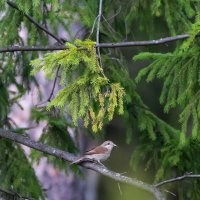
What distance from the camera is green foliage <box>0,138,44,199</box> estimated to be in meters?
6.41

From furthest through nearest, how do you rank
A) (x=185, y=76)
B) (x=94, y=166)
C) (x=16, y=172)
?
(x=16, y=172) → (x=94, y=166) → (x=185, y=76)

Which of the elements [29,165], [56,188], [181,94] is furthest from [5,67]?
[56,188]

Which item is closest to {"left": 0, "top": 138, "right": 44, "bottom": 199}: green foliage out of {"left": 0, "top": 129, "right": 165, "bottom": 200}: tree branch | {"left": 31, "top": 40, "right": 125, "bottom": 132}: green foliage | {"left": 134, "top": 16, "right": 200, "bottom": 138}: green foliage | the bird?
{"left": 0, "top": 129, "right": 165, "bottom": 200}: tree branch

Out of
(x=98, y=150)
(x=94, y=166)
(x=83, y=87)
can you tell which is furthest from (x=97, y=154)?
(x=83, y=87)

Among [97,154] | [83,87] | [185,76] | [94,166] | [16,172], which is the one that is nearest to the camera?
[83,87]

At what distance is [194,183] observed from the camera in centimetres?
605

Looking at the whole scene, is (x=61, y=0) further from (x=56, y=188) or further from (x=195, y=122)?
(x=56, y=188)

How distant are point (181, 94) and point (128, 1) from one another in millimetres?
1941

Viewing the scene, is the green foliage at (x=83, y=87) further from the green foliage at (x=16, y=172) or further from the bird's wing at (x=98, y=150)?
the green foliage at (x=16, y=172)

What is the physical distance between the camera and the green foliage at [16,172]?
6.41m

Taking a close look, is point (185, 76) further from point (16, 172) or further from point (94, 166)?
point (16, 172)

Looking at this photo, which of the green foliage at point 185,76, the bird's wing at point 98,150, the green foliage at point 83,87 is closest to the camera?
the green foliage at point 83,87

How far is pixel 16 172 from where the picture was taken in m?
6.45

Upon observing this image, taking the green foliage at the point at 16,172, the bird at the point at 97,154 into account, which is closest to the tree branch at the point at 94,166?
the bird at the point at 97,154
